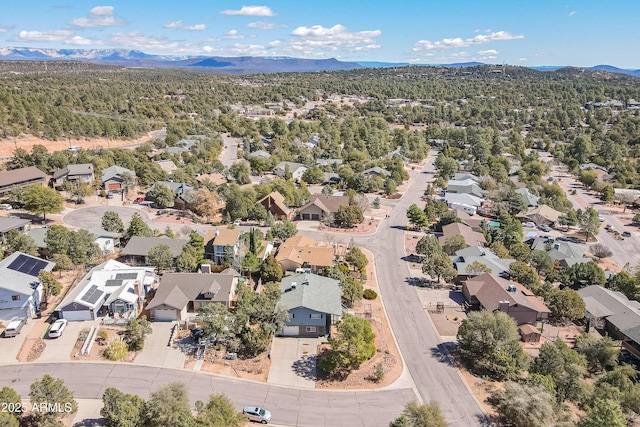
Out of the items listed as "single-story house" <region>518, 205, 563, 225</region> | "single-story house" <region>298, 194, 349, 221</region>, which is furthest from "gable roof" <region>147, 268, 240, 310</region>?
"single-story house" <region>518, 205, 563, 225</region>

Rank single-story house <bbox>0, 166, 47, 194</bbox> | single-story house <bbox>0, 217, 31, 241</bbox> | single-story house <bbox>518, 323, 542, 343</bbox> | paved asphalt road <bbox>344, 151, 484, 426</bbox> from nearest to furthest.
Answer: paved asphalt road <bbox>344, 151, 484, 426</bbox>
single-story house <bbox>518, 323, 542, 343</bbox>
single-story house <bbox>0, 217, 31, 241</bbox>
single-story house <bbox>0, 166, 47, 194</bbox>

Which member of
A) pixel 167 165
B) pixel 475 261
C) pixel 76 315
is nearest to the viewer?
pixel 76 315

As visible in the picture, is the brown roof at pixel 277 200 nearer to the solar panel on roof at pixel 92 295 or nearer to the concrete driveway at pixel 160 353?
the solar panel on roof at pixel 92 295

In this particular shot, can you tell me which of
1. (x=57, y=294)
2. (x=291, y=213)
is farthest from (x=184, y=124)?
(x=57, y=294)

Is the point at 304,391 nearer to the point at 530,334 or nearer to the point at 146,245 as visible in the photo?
the point at 530,334

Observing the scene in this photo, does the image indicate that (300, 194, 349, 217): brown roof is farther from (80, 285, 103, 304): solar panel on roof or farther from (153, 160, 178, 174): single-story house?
(153, 160, 178, 174): single-story house

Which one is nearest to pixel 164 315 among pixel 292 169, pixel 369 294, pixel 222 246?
pixel 222 246

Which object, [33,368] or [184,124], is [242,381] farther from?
[184,124]
